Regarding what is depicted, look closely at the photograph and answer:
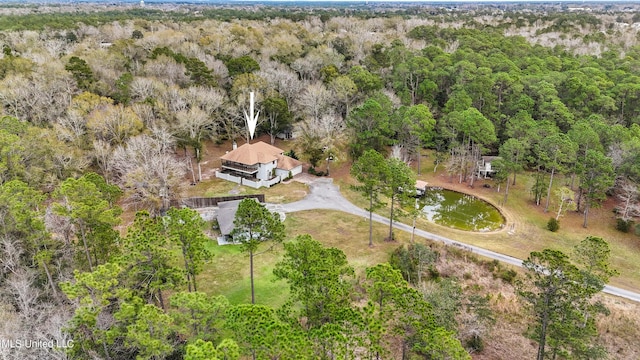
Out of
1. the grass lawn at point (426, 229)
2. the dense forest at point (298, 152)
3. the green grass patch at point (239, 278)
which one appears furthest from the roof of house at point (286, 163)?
the green grass patch at point (239, 278)

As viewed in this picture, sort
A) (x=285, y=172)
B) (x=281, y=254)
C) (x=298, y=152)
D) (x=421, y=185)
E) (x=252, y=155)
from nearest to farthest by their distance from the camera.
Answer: (x=281, y=254)
(x=421, y=185)
(x=252, y=155)
(x=285, y=172)
(x=298, y=152)

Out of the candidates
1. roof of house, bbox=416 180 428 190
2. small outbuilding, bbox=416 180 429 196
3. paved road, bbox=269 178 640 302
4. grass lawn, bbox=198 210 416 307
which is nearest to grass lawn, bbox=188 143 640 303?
grass lawn, bbox=198 210 416 307

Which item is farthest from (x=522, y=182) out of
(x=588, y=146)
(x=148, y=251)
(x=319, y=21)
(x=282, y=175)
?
(x=319, y=21)

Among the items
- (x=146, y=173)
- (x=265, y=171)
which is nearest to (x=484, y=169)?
(x=265, y=171)

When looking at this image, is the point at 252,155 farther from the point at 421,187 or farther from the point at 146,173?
the point at 421,187

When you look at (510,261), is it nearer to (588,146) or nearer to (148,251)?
(588,146)

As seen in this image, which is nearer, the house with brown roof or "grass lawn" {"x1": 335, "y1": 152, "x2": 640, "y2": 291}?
"grass lawn" {"x1": 335, "y1": 152, "x2": 640, "y2": 291}

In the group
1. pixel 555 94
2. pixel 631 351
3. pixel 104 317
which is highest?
pixel 555 94

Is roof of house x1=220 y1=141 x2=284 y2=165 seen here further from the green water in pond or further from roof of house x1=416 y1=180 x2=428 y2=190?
the green water in pond
